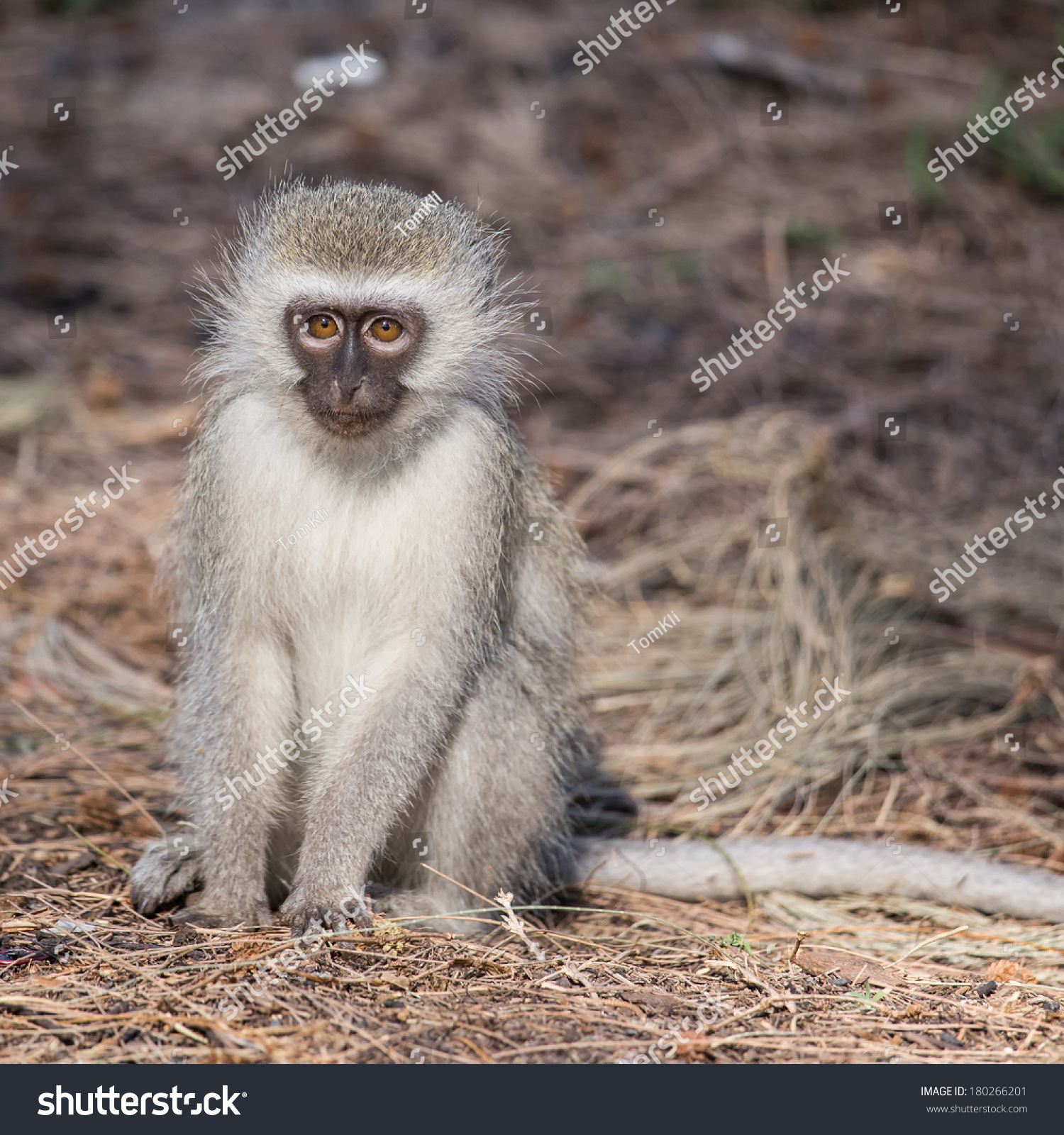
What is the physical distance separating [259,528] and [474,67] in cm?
838

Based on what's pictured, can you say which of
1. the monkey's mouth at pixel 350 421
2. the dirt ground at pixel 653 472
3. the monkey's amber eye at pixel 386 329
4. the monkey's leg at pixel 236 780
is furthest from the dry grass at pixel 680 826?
the monkey's amber eye at pixel 386 329

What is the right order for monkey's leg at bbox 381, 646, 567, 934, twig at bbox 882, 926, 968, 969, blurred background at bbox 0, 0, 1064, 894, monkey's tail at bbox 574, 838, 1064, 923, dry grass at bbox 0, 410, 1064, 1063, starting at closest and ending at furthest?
dry grass at bbox 0, 410, 1064, 1063
twig at bbox 882, 926, 968, 969
monkey's leg at bbox 381, 646, 567, 934
monkey's tail at bbox 574, 838, 1064, 923
blurred background at bbox 0, 0, 1064, 894

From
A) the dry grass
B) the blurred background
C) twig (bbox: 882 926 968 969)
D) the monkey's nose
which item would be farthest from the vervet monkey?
the blurred background

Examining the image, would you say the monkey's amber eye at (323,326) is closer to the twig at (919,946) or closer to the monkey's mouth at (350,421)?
the monkey's mouth at (350,421)

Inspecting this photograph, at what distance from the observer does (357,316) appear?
377 centimetres

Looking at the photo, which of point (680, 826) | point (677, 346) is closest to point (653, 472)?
point (677, 346)

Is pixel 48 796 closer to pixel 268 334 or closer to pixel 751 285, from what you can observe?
pixel 268 334

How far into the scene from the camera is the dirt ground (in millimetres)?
3395

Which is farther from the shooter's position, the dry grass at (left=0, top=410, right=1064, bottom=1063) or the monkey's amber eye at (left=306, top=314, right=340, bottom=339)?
the monkey's amber eye at (left=306, top=314, right=340, bottom=339)

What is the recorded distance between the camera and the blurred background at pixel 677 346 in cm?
542

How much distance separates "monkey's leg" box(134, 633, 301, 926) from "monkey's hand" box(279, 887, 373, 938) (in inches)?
7.6

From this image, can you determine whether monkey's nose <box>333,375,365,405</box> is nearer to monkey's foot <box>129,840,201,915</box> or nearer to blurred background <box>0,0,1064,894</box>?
monkey's foot <box>129,840,201,915</box>

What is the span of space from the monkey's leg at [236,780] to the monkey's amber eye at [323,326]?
0.96m

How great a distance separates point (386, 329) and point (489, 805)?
1.58 m
